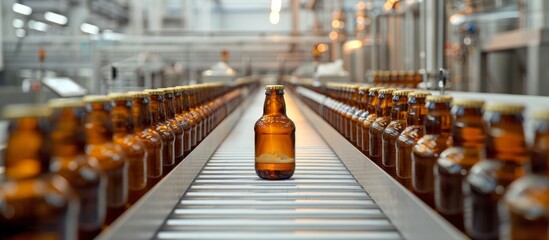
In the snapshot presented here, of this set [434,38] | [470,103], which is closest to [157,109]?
[470,103]

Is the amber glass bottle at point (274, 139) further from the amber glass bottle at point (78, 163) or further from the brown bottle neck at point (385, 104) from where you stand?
the amber glass bottle at point (78, 163)

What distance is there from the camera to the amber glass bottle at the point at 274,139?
1724mm

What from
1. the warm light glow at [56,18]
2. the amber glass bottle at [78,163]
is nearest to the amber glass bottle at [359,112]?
the amber glass bottle at [78,163]

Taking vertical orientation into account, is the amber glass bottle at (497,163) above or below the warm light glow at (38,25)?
below

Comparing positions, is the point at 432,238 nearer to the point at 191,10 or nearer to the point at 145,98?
the point at 145,98

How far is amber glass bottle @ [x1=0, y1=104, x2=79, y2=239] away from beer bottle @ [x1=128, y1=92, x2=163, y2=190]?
59cm

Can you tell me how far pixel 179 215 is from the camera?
1.34m

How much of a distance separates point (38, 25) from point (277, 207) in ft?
71.8

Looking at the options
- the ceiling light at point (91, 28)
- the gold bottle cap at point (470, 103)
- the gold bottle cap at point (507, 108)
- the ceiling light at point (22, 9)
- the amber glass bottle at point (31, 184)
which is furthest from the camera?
the ceiling light at point (91, 28)

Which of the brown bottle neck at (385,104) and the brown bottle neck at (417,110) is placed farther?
the brown bottle neck at (385,104)

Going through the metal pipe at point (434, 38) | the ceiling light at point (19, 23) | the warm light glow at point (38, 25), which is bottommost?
the metal pipe at point (434, 38)

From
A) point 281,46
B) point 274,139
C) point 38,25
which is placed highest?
point 38,25

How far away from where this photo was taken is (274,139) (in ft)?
5.67

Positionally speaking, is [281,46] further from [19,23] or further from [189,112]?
[189,112]
